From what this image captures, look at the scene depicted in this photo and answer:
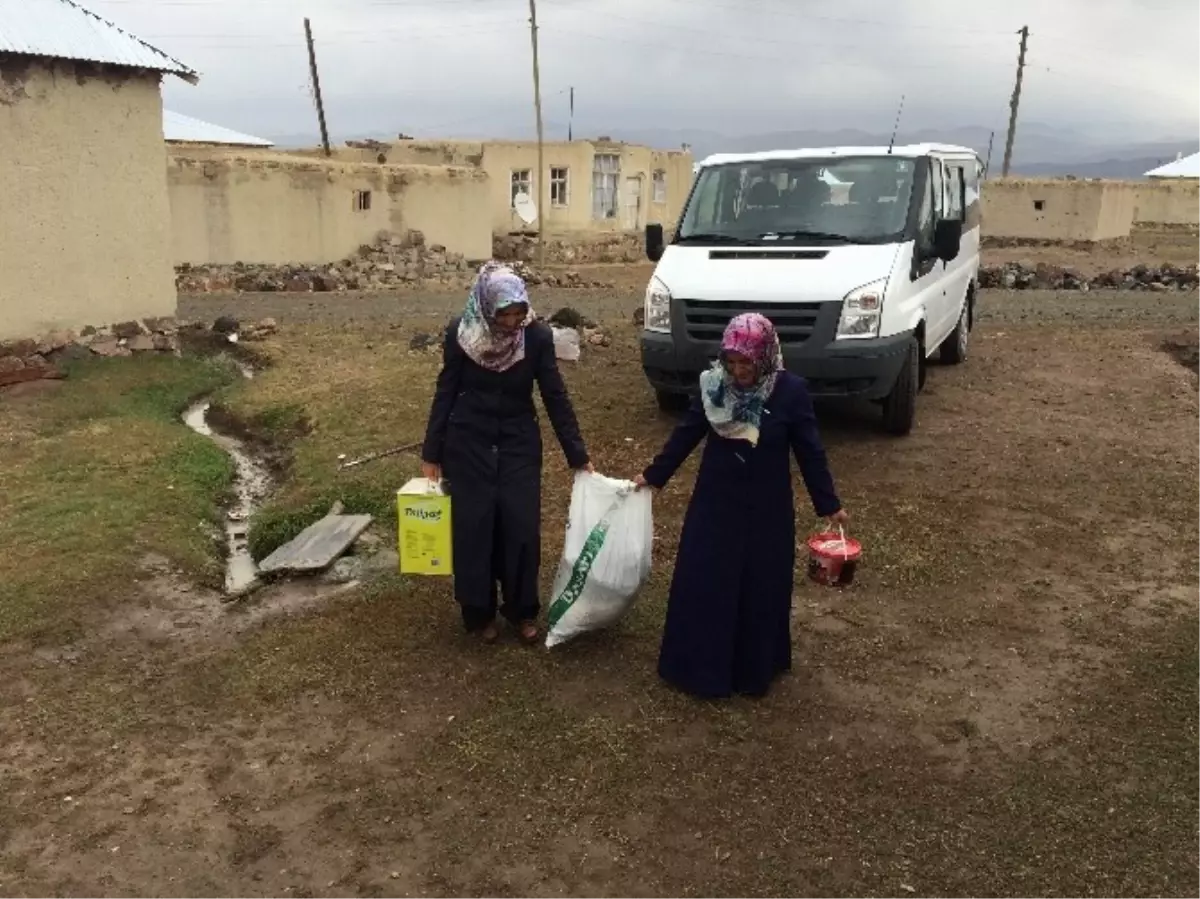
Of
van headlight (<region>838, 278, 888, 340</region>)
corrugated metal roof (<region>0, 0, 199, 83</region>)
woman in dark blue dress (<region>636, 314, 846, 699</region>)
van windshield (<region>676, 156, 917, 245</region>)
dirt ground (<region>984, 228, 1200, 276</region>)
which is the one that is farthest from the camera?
dirt ground (<region>984, 228, 1200, 276</region>)

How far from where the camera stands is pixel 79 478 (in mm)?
7371

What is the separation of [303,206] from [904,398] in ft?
64.5

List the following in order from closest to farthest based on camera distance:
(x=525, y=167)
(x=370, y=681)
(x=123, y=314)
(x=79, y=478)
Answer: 1. (x=370, y=681)
2. (x=79, y=478)
3. (x=123, y=314)
4. (x=525, y=167)

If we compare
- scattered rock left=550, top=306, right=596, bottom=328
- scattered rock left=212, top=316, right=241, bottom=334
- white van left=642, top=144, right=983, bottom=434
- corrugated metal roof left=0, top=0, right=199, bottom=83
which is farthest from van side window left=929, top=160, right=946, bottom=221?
scattered rock left=212, top=316, right=241, bottom=334

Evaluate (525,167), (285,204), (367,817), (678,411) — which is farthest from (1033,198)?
(367,817)

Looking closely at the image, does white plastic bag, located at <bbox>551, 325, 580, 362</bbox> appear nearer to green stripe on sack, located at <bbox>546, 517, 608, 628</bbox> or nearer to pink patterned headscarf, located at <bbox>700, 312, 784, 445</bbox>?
green stripe on sack, located at <bbox>546, 517, 608, 628</bbox>

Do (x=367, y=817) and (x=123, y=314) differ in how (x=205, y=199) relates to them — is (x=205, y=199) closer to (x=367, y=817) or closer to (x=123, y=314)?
(x=123, y=314)

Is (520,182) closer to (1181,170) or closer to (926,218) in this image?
(926,218)

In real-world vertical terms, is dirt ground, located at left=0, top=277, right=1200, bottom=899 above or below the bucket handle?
below

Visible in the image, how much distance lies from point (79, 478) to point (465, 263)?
2058 centimetres

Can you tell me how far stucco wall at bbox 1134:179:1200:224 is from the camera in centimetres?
4022

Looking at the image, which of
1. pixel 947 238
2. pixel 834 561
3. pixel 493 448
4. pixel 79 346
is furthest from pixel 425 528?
pixel 79 346

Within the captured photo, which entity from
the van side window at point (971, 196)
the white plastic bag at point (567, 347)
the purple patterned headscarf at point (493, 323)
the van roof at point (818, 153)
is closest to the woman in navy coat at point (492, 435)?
the purple patterned headscarf at point (493, 323)

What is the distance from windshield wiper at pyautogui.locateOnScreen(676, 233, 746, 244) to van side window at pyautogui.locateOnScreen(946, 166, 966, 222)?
232cm
